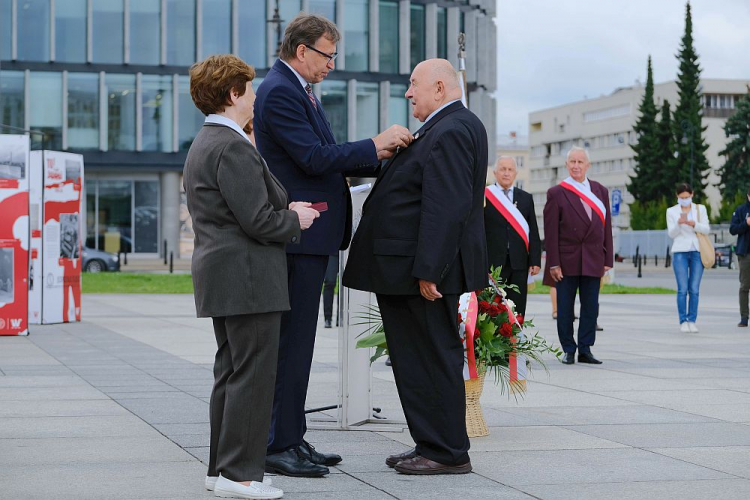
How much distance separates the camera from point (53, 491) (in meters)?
5.34

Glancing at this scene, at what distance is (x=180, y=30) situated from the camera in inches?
2110

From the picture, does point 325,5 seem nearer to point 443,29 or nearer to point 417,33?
point 417,33

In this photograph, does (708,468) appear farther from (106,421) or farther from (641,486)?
(106,421)

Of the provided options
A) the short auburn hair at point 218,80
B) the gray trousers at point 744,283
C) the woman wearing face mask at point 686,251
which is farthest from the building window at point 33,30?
the short auburn hair at point 218,80

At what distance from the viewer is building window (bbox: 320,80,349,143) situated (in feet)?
178

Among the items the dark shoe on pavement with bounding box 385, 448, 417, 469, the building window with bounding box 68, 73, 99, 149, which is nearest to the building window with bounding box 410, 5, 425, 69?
the building window with bounding box 68, 73, 99, 149

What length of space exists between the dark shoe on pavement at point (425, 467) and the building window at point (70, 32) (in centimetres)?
4926

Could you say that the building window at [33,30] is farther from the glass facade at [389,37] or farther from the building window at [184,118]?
the glass facade at [389,37]

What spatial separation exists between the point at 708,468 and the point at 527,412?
2195mm

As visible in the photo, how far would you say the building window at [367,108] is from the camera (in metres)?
54.9

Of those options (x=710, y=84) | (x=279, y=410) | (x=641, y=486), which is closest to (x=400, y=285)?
(x=279, y=410)

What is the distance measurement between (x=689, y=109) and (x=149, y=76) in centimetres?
5348

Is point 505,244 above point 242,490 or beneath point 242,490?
above

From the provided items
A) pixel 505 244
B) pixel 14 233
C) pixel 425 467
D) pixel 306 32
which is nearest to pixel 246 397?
pixel 425 467
